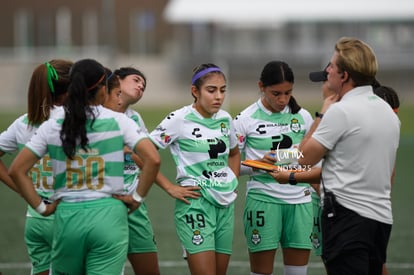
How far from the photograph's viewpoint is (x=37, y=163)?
630 cm

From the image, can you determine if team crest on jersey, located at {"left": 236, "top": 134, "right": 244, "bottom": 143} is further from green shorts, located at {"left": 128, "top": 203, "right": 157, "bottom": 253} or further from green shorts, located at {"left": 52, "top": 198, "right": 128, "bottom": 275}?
green shorts, located at {"left": 52, "top": 198, "right": 128, "bottom": 275}

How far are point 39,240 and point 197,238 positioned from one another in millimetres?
1198

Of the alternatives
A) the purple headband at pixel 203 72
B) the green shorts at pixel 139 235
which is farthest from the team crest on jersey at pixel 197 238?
the purple headband at pixel 203 72

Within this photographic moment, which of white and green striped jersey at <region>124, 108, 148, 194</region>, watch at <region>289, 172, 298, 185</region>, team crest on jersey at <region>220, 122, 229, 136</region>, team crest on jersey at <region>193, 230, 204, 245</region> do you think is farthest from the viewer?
white and green striped jersey at <region>124, 108, 148, 194</region>

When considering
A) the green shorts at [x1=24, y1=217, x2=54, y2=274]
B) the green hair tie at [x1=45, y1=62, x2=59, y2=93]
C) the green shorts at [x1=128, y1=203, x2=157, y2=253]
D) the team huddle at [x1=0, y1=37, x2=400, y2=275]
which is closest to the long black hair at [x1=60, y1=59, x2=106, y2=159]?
the team huddle at [x1=0, y1=37, x2=400, y2=275]

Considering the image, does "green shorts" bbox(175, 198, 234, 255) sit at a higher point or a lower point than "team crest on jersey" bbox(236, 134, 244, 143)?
lower

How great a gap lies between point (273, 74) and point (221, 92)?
0.51m

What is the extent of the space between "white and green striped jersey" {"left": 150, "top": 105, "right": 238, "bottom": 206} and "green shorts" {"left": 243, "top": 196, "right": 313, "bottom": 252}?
371 mm

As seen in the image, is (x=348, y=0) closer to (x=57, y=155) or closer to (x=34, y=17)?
(x=34, y=17)

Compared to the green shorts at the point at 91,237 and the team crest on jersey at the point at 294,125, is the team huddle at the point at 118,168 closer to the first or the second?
the green shorts at the point at 91,237

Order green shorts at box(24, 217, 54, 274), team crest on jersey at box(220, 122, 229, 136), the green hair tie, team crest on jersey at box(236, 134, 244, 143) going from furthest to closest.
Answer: team crest on jersey at box(236, 134, 244, 143) < team crest on jersey at box(220, 122, 229, 136) < green shorts at box(24, 217, 54, 274) < the green hair tie

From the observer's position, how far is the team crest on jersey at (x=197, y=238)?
664cm

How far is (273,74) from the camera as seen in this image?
7.11 meters

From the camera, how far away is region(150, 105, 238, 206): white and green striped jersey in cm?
681
